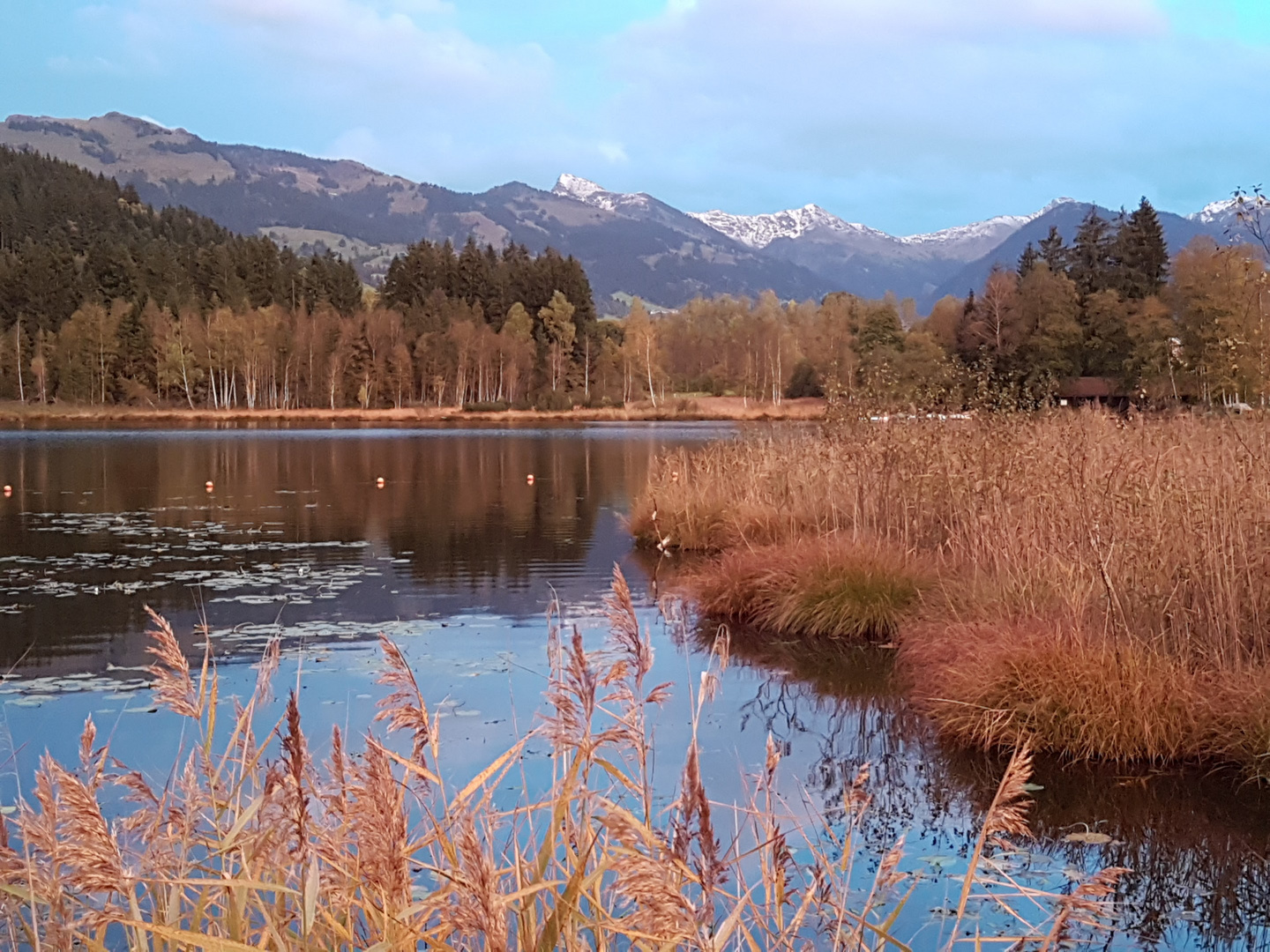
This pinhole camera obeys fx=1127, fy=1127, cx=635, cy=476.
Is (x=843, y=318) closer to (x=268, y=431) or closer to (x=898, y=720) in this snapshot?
(x=268, y=431)

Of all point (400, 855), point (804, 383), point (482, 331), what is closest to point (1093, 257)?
point (804, 383)

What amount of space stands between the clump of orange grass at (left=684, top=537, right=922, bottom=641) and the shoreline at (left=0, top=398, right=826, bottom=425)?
5891cm

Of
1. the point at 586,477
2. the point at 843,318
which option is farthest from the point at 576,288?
the point at 586,477

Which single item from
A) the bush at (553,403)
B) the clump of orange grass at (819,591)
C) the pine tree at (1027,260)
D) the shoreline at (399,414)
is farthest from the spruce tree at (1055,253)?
the clump of orange grass at (819,591)

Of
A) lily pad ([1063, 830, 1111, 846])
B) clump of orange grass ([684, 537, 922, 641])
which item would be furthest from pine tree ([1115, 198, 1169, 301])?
lily pad ([1063, 830, 1111, 846])

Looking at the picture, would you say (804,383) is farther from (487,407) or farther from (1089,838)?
(1089,838)

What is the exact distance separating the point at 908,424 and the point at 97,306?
8507 centimetres

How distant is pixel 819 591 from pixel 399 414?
70.3m

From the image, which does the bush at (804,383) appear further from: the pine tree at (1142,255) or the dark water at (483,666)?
the dark water at (483,666)

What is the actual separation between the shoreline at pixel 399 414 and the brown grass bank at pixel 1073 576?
58.5 m

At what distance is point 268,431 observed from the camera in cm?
6153

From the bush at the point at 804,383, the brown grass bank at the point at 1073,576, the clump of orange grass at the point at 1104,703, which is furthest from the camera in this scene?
the bush at the point at 804,383

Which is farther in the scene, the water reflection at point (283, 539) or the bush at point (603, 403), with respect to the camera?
the bush at point (603, 403)

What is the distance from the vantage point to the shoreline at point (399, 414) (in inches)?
2921
